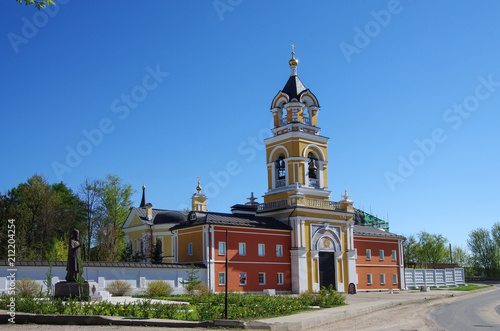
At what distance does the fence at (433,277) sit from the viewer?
49.5 metres

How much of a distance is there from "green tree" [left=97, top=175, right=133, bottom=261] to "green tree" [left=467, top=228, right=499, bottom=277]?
56.7 m

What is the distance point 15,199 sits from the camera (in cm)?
5366

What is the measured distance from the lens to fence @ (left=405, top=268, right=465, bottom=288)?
162 ft

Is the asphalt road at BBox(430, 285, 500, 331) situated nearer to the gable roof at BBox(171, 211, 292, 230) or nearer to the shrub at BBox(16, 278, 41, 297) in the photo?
the gable roof at BBox(171, 211, 292, 230)

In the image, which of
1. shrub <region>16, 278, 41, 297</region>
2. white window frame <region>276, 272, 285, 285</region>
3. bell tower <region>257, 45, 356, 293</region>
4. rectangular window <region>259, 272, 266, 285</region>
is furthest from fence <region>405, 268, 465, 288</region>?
shrub <region>16, 278, 41, 297</region>

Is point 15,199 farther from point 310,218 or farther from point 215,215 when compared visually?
point 310,218

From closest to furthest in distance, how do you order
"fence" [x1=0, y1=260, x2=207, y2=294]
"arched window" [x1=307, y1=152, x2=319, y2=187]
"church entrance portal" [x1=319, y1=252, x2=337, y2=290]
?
"fence" [x1=0, y1=260, x2=207, y2=294] < "church entrance portal" [x1=319, y1=252, x2=337, y2=290] < "arched window" [x1=307, y1=152, x2=319, y2=187]

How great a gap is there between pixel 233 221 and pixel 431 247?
2112 inches

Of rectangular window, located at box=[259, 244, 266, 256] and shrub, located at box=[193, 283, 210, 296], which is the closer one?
shrub, located at box=[193, 283, 210, 296]

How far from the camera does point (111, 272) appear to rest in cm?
2909

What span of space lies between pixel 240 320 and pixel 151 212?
3768 cm

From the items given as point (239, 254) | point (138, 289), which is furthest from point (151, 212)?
point (138, 289)

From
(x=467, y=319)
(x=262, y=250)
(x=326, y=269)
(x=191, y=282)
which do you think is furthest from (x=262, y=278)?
(x=467, y=319)

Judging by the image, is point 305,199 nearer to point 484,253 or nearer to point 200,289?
point 200,289
